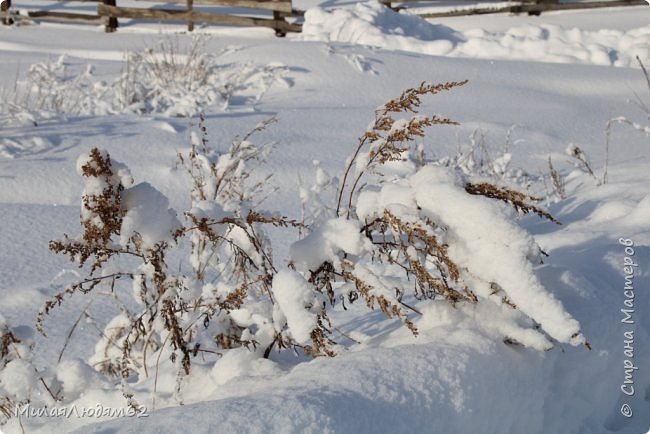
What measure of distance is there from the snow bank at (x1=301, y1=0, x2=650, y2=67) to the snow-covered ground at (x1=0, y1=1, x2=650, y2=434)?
0.15 ft

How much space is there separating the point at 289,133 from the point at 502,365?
3.46 m

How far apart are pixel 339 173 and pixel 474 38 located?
6.57m

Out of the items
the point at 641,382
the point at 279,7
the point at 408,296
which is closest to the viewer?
the point at 641,382

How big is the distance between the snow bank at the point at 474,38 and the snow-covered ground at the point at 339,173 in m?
0.05

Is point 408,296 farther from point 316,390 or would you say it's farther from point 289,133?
point 289,133

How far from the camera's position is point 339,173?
436cm

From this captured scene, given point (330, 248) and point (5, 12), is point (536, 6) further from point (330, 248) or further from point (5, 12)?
point (330, 248)

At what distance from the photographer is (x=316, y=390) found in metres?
1.33

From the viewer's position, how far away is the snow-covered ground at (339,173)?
4.64ft

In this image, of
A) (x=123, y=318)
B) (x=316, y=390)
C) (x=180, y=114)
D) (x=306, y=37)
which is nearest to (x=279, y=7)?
(x=306, y=37)

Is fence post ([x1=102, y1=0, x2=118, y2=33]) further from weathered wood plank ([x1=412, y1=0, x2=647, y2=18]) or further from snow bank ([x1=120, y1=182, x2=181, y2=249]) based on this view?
snow bank ([x1=120, y1=182, x2=181, y2=249])

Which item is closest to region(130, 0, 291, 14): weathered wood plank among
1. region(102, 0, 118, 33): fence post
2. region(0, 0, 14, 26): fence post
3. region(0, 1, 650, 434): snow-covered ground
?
region(102, 0, 118, 33): fence post

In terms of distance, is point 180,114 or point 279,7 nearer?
point 180,114

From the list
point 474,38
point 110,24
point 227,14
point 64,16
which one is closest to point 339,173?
point 474,38
